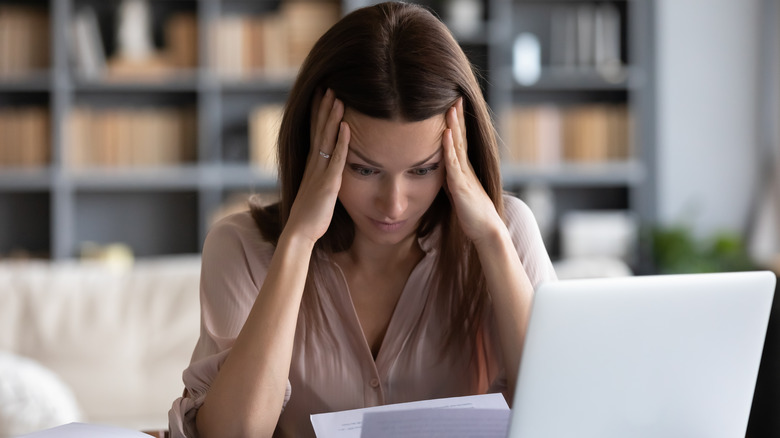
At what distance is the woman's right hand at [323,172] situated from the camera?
48.9 inches

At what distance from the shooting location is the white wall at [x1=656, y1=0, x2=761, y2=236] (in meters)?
4.44

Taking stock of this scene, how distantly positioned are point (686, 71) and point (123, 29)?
8.62 feet

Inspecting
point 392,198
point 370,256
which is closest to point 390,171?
point 392,198

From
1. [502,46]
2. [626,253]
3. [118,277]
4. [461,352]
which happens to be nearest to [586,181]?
[626,253]

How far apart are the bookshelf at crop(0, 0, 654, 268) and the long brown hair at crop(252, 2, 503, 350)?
2602mm

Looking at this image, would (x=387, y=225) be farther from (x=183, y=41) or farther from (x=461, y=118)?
(x=183, y=41)

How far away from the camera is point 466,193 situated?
4.25 ft

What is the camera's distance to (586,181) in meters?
4.30

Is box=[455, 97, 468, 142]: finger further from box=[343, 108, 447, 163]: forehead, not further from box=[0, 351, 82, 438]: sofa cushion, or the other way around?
box=[0, 351, 82, 438]: sofa cushion

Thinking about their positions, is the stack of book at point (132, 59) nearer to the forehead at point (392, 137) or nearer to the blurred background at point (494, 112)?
the blurred background at point (494, 112)

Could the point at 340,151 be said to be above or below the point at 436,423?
above

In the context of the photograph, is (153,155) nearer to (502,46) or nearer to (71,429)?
(502,46)

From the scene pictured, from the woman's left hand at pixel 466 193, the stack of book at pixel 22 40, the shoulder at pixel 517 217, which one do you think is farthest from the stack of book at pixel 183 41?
the woman's left hand at pixel 466 193

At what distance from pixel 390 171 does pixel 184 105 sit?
10.6ft
